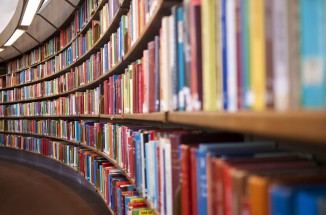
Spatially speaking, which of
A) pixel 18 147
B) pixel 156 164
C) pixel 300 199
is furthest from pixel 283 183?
pixel 18 147

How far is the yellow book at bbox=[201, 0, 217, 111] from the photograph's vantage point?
2.92ft

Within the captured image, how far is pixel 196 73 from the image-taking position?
1.00 metres

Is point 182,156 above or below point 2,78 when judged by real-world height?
below

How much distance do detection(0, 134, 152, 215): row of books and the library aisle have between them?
306mm

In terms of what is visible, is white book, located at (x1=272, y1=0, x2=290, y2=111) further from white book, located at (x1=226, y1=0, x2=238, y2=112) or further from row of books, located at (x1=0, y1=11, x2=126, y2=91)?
row of books, located at (x1=0, y1=11, x2=126, y2=91)

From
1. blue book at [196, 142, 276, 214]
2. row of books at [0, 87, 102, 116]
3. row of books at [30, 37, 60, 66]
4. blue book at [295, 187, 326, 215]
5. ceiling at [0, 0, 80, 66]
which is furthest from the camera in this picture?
row of books at [30, 37, 60, 66]

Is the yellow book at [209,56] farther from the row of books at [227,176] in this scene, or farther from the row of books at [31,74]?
the row of books at [31,74]

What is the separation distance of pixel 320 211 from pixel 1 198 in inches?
182

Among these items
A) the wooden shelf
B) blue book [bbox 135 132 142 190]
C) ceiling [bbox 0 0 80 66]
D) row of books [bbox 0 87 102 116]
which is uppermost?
ceiling [bbox 0 0 80 66]

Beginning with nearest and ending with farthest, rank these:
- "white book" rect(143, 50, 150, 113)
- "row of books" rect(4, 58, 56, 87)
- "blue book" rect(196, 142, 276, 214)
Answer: "blue book" rect(196, 142, 276, 214) < "white book" rect(143, 50, 150, 113) < "row of books" rect(4, 58, 56, 87)

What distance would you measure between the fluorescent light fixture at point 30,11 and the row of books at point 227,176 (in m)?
3.11

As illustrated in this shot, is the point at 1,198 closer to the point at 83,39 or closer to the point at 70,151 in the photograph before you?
the point at 70,151

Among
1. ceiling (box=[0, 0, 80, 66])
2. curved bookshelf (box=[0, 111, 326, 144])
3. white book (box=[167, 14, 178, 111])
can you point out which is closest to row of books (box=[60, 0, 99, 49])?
ceiling (box=[0, 0, 80, 66])

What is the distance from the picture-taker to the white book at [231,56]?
2.52 feet
